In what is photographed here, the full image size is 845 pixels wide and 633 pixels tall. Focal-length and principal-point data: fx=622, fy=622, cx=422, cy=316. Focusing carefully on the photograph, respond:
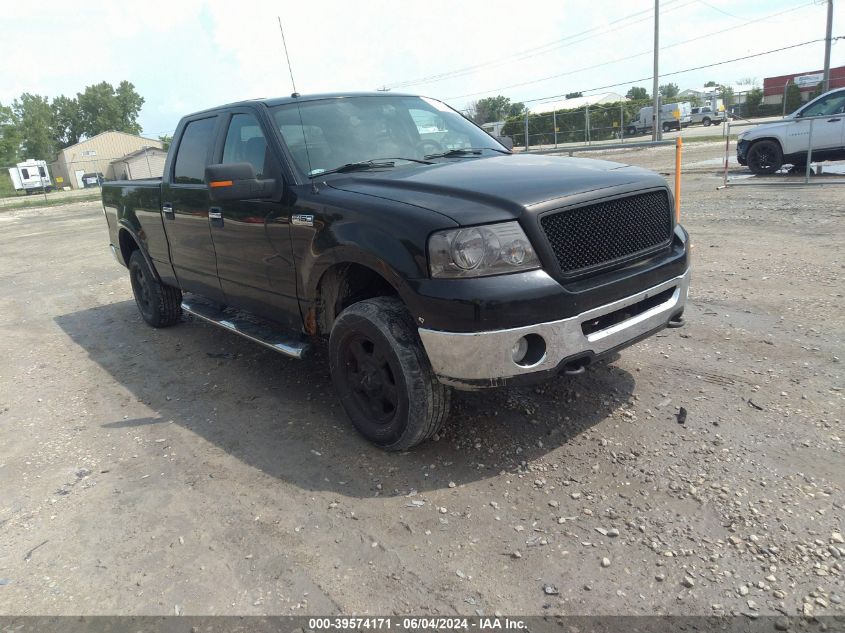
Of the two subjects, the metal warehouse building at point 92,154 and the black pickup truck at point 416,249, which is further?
the metal warehouse building at point 92,154

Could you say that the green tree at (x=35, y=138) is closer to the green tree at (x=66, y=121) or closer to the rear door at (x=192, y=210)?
the green tree at (x=66, y=121)

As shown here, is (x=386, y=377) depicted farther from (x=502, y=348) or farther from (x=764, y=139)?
(x=764, y=139)

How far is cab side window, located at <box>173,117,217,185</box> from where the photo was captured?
488 centimetres

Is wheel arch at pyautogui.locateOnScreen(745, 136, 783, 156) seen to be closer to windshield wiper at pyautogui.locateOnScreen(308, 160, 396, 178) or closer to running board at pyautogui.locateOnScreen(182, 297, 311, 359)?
windshield wiper at pyautogui.locateOnScreen(308, 160, 396, 178)

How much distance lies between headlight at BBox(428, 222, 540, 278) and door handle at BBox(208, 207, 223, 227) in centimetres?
219

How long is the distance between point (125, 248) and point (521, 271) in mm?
5389

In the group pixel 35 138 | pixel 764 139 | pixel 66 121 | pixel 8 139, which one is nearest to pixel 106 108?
pixel 66 121

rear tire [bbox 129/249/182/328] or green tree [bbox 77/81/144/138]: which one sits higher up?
green tree [bbox 77/81/144/138]

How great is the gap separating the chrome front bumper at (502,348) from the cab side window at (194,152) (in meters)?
2.85

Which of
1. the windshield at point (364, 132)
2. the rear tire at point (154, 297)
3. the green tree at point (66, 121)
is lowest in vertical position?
the rear tire at point (154, 297)

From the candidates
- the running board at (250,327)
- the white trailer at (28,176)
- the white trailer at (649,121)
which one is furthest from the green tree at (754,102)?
the white trailer at (28,176)

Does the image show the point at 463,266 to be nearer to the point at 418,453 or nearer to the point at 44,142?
the point at 418,453

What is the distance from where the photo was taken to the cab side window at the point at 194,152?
16.0ft

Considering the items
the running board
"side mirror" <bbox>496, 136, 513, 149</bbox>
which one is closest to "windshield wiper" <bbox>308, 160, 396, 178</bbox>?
the running board
